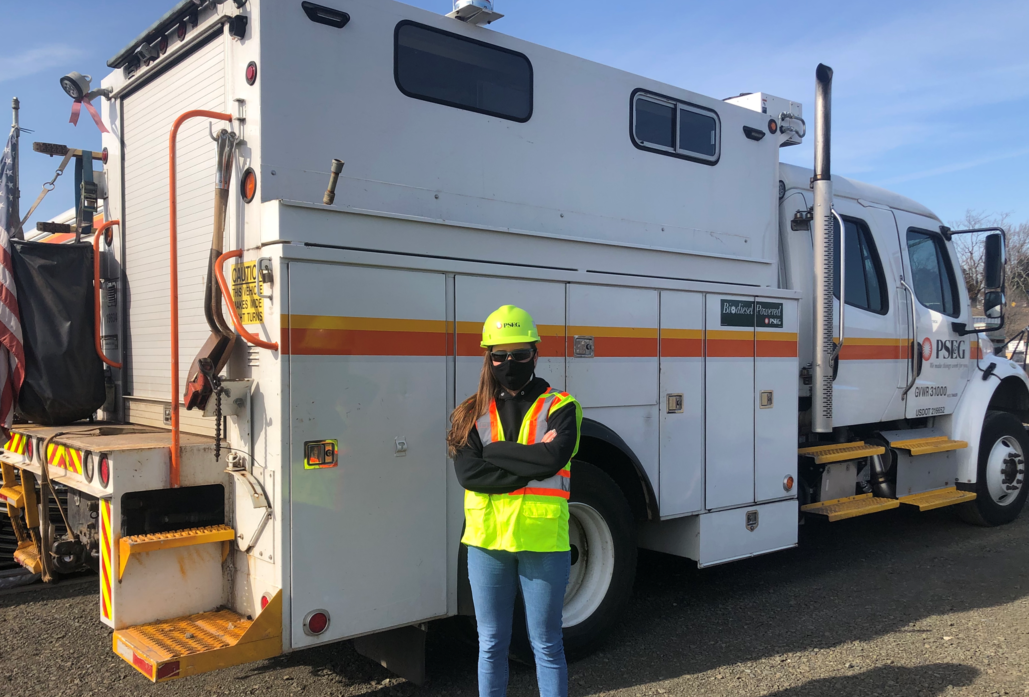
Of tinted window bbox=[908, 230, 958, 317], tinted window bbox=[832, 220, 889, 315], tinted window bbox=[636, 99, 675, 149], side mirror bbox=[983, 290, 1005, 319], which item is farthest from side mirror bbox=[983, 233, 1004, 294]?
tinted window bbox=[636, 99, 675, 149]

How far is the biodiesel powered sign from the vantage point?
17.0 ft

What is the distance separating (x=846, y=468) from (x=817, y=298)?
145cm

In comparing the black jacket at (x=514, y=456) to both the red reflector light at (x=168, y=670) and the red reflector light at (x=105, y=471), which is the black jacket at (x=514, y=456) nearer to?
the red reflector light at (x=168, y=670)

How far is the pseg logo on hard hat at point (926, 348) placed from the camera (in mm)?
6822

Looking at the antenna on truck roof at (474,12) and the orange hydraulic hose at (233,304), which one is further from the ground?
the antenna on truck roof at (474,12)

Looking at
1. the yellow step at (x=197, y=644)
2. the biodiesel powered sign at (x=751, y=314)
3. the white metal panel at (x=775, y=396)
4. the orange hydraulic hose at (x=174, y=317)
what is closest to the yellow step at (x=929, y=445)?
the white metal panel at (x=775, y=396)

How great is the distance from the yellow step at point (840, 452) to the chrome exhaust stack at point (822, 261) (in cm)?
22

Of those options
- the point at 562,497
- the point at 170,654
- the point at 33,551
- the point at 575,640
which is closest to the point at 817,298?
the point at 575,640

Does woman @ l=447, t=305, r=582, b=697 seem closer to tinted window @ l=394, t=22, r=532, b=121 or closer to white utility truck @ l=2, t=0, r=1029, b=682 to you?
white utility truck @ l=2, t=0, r=1029, b=682

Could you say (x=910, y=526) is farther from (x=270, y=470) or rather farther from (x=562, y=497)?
(x=270, y=470)

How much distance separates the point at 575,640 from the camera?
437 centimetres

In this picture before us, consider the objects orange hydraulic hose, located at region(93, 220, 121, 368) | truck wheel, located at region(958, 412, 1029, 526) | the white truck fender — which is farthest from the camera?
truck wheel, located at region(958, 412, 1029, 526)

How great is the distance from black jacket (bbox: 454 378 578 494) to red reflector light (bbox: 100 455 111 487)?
1.53 m

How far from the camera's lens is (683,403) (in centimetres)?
491
